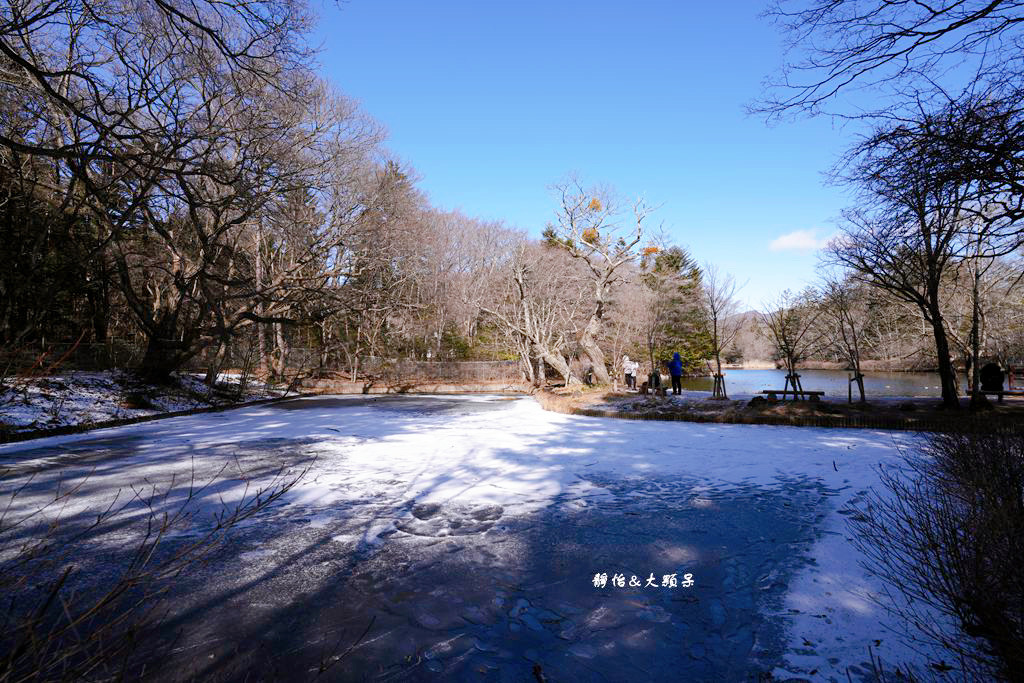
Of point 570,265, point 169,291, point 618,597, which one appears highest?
point 570,265

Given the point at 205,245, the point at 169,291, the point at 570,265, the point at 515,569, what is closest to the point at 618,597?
the point at 515,569

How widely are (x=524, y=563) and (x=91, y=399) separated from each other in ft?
47.6

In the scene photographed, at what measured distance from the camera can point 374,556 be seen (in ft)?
14.0

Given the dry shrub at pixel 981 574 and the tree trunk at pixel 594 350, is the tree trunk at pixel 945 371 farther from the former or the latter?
the tree trunk at pixel 594 350

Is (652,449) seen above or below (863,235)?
below

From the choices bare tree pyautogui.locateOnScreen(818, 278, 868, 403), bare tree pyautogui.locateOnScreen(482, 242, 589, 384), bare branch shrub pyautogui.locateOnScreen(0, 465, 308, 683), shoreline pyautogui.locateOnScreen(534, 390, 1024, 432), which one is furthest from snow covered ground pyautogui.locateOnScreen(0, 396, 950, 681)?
bare tree pyautogui.locateOnScreen(482, 242, 589, 384)

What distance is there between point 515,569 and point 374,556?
1186 millimetres

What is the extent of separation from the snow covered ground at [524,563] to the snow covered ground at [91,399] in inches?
115

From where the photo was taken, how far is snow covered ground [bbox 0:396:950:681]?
9.48ft

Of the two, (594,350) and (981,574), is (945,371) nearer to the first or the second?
(594,350)

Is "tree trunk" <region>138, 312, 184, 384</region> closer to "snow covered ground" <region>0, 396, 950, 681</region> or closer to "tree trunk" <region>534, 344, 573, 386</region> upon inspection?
"snow covered ground" <region>0, 396, 950, 681</region>

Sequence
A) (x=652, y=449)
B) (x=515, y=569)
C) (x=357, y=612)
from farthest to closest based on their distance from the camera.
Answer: (x=652, y=449), (x=515, y=569), (x=357, y=612)

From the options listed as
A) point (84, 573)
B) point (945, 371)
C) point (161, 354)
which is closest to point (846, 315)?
point (945, 371)

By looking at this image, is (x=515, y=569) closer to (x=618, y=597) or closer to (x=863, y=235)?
(x=618, y=597)
